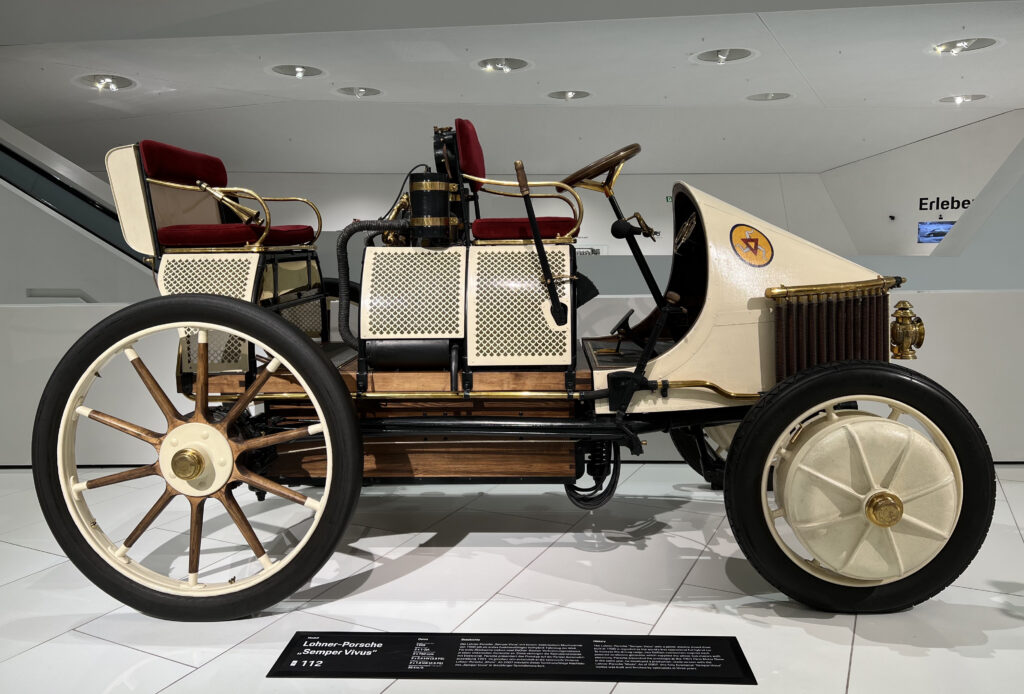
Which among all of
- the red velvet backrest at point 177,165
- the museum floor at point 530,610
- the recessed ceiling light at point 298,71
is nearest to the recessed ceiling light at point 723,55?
the recessed ceiling light at point 298,71

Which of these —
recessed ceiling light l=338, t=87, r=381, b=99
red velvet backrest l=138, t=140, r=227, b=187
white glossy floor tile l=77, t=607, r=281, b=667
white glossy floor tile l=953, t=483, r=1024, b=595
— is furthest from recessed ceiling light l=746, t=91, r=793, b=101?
white glossy floor tile l=77, t=607, r=281, b=667

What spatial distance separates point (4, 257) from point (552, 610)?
5.71 metres

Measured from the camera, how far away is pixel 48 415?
2240 millimetres

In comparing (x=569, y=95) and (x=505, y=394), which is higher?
(x=569, y=95)

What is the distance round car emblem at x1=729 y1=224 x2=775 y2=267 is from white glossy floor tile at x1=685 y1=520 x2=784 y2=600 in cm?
104

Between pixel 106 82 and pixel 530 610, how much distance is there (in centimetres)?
564

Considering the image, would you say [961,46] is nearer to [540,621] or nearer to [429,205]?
[429,205]

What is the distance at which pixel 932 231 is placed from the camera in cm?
666

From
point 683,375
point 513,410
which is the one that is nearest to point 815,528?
point 683,375

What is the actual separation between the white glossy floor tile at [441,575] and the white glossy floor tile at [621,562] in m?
Result: 0.10

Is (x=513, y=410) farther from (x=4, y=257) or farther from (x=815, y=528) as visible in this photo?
(x=4, y=257)

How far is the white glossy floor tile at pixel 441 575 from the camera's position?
2.35m

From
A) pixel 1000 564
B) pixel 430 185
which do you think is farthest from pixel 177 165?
pixel 1000 564

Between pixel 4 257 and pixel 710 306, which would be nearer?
pixel 710 306
